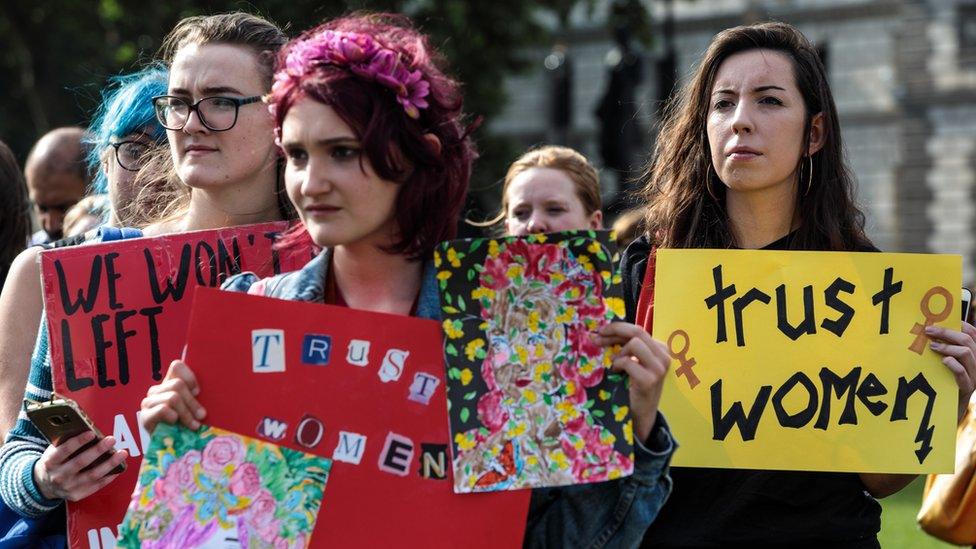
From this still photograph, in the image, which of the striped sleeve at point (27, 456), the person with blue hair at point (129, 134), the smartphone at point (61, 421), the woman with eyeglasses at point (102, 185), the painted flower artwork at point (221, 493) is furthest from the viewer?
the person with blue hair at point (129, 134)

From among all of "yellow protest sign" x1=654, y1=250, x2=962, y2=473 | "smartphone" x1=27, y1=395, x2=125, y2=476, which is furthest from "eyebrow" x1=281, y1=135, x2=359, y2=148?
"yellow protest sign" x1=654, y1=250, x2=962, y2=473

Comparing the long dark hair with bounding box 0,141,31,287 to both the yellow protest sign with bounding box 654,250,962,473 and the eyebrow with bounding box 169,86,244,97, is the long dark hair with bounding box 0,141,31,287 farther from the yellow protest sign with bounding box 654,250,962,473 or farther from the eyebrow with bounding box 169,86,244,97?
the yellow protest sign with bounding box 654,250,962,473

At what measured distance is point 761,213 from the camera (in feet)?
11.2

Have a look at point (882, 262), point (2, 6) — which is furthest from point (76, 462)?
point (2, 6)

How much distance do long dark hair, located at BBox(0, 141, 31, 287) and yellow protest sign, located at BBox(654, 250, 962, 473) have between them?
2.46 m

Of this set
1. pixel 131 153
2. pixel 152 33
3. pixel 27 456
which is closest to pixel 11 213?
pixel 131 153

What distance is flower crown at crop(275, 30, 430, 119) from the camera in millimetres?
2479

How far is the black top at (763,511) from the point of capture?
3.14 meters

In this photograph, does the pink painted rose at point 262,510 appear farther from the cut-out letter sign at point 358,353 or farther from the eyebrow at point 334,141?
the eyebrow at point 334,141

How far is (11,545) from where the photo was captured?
3.12 metres

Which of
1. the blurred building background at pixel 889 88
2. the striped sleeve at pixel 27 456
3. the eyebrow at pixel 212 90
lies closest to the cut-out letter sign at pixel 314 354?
the striped sleeve at pixel 27 456

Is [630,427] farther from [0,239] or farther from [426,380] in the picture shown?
[0,239]

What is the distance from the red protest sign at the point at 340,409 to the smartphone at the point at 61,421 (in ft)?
1.23

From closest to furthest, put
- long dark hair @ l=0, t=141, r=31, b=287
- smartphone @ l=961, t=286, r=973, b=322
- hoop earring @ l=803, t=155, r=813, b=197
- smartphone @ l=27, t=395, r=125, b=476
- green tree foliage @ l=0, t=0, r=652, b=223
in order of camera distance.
Result: smartphone @ l=27, t=395, r=125, b=476
smartphone @ l=961, t=286, r=973, b=322
hoop earring @ l=803, t=155, r=813, b=197
long dark hair @ l=0, t=141, r=31, b=287
green tree foliage @ l=0, t=0, r=652, b=223
